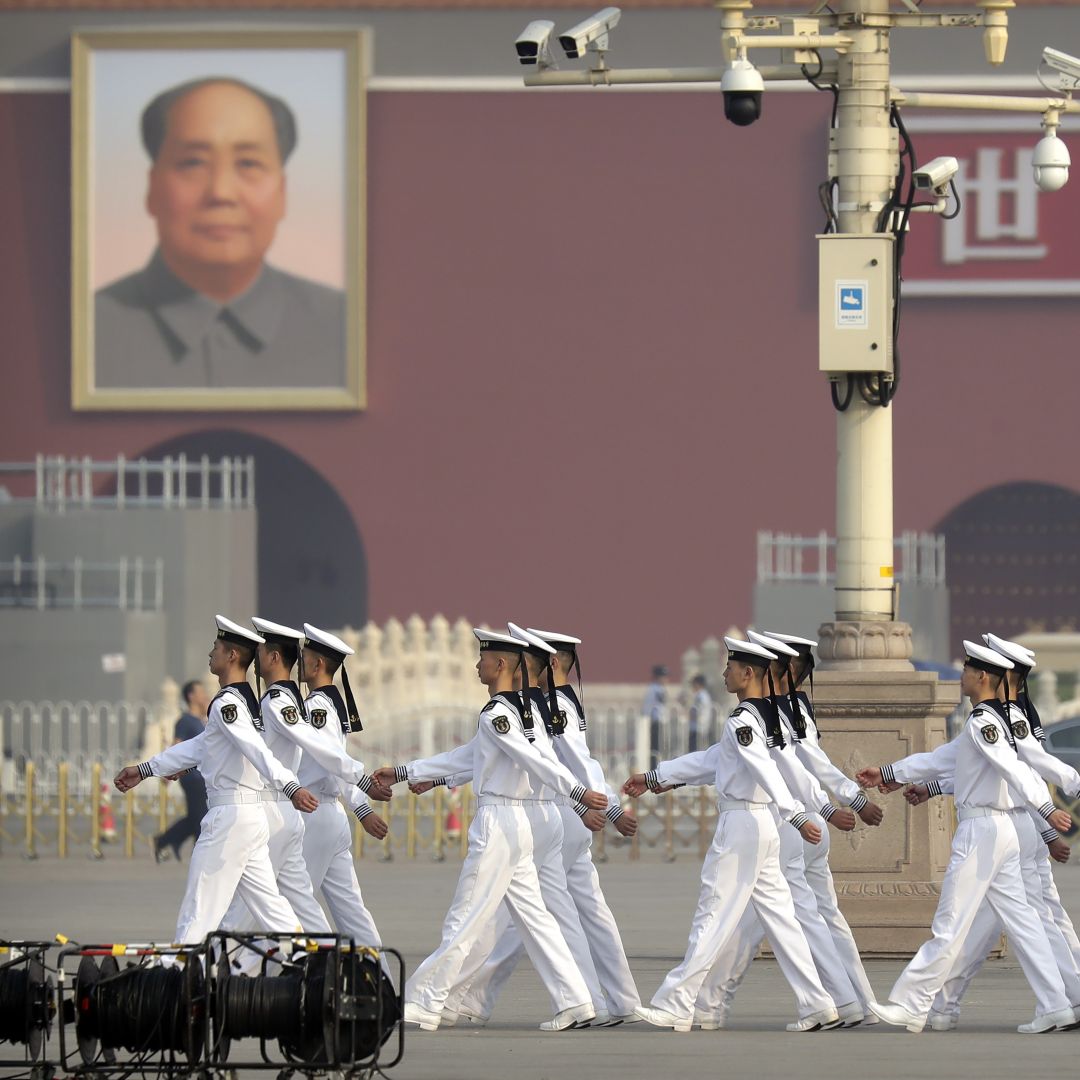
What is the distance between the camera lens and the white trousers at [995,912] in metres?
10.4

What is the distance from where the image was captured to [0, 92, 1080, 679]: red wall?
32.8m

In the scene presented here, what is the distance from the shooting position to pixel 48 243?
3334cm

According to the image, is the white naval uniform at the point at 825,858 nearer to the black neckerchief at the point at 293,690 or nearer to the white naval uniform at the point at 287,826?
the white naval uniform at the point at 287,826

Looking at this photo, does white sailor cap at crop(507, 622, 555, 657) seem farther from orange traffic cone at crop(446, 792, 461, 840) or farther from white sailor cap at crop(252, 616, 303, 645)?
orange traffic cone at crop(446, 792, 461, 840)

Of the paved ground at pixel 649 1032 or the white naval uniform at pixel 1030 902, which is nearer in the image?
the paved ground at pixel 649 1032

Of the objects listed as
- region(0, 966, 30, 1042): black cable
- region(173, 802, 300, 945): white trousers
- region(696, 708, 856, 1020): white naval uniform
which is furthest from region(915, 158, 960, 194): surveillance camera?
region(0, 966, 30, 1042): black cable

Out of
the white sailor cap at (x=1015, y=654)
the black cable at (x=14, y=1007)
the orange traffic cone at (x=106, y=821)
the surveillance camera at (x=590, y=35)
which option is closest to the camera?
the black cable at (x=14, y=1007)

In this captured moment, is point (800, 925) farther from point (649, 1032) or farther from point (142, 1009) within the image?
point (142, 1009)

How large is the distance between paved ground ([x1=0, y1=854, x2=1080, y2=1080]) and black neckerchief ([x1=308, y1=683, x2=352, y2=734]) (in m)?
1.33

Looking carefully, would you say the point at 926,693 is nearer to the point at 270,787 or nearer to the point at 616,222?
the point at 270,787

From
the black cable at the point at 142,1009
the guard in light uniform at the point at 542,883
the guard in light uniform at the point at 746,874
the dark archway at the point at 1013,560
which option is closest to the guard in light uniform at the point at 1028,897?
the guard in light uniform at the point at 746,874

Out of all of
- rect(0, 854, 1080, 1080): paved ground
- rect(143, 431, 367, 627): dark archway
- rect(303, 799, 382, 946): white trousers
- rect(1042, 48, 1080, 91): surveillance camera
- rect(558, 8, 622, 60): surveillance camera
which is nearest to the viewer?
rect(0, 854, 1080, 1080): paved ground

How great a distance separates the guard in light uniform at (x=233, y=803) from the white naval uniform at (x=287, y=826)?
151 millimetres

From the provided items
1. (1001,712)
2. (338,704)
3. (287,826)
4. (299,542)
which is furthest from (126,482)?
(1001,712)
